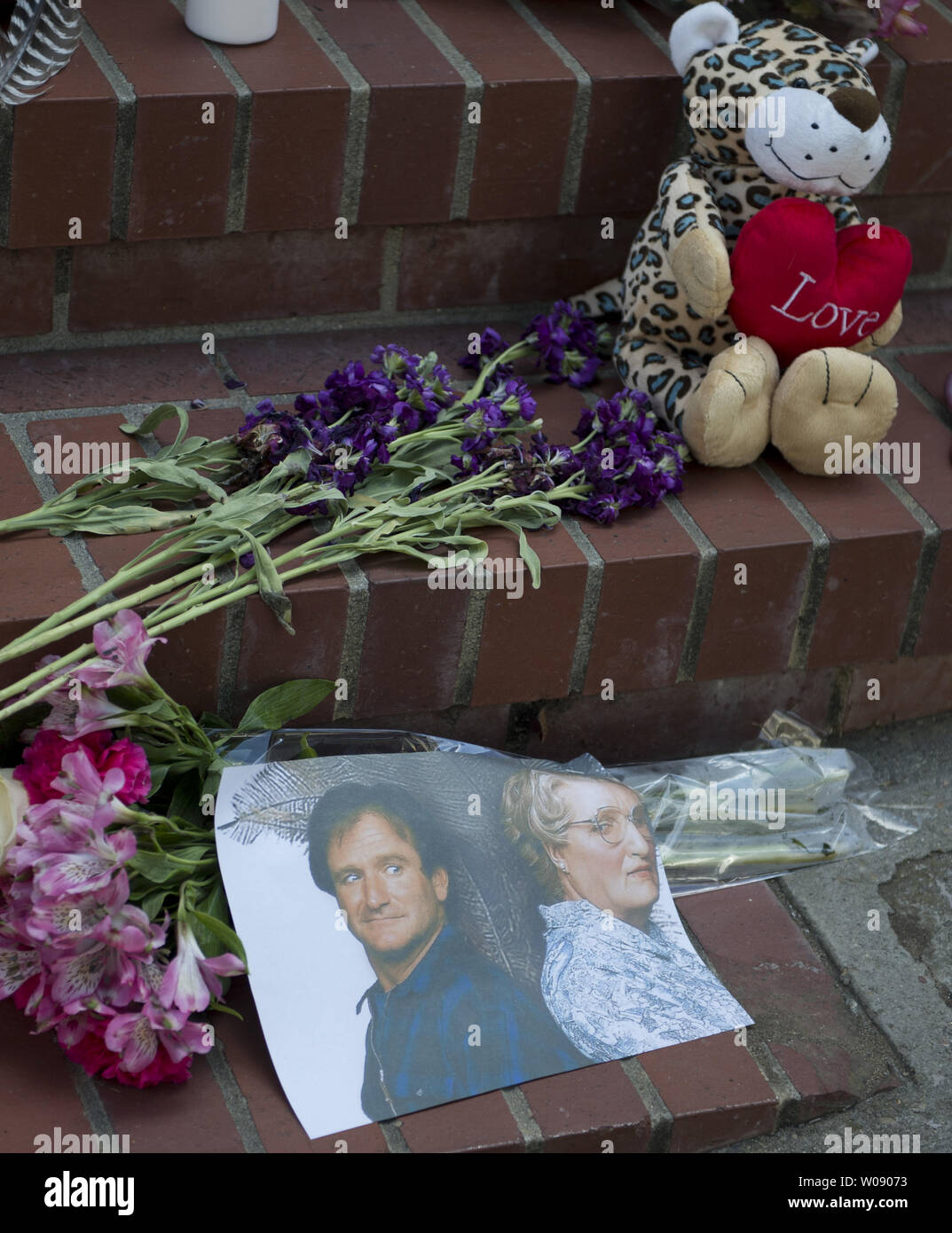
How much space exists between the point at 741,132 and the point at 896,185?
1.45 ft

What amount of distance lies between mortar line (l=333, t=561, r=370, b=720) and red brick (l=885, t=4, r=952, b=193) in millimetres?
1022

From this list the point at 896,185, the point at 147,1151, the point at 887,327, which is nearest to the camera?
the point at 147,1151

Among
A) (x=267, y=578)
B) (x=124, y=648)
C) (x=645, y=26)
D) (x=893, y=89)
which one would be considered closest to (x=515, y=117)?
(x=645, y=26)

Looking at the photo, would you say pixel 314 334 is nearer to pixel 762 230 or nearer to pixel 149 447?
pixel 149 447

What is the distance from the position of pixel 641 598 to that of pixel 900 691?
51 centimetres

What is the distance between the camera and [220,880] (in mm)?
1447

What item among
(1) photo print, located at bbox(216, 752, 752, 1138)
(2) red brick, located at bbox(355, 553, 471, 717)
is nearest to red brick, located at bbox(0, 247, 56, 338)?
(2) red brick, located at bbox(355, 553, 471, 717)

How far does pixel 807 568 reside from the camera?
5.67ft

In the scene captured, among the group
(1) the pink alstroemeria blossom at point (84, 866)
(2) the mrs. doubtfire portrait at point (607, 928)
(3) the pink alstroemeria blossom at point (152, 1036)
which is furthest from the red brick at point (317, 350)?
(3) the pink alstroemeria blossom at point (152, 1036)

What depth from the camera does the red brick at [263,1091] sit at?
1.34 metres

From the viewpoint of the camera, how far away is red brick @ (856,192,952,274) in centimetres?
206

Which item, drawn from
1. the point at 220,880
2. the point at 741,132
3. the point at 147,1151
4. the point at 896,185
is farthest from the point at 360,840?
the point at 896,185
